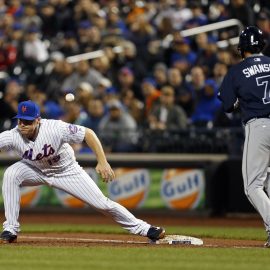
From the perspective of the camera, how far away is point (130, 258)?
8.65 m

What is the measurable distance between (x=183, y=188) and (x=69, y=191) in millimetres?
5517

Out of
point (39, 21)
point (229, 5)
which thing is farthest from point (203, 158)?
point (39, 21)

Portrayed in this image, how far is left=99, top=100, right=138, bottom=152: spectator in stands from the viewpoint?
1603 cm

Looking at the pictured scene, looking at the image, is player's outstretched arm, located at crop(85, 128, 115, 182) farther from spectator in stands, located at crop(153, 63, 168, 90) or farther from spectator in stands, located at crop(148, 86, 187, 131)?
spectator in stands, located at crop(153, 63, 168, 90)

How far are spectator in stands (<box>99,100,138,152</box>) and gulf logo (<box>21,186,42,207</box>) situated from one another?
142 centimetres

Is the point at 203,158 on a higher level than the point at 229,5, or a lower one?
lower

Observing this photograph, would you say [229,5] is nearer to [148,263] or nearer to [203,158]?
[203,158]

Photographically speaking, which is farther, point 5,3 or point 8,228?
point 5,3

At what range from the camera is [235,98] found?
9664mm

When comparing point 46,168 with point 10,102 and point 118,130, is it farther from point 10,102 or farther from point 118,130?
point 10,102

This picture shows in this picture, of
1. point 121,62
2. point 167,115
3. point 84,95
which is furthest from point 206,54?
point 84,95

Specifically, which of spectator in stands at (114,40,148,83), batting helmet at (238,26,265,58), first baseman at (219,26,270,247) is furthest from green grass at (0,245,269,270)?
spectator in stands at (114,40,148,83)

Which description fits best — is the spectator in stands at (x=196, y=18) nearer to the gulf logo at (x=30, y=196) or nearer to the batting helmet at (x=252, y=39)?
the gulf logo at (x=30, y=196)

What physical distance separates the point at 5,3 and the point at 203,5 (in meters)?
5.38
